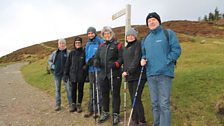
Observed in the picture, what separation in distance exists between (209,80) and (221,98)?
2.01m

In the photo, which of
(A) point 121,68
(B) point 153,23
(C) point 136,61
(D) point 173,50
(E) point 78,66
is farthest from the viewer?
(E) point 78,66

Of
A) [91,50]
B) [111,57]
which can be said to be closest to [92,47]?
[91,50]

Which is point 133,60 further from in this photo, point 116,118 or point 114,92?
point 116,118

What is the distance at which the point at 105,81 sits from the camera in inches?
303

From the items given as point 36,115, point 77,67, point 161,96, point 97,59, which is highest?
point 97,59

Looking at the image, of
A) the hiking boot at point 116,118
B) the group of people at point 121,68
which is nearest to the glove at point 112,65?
the group of people at point 121,68

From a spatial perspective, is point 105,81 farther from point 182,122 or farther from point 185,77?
point 185,77

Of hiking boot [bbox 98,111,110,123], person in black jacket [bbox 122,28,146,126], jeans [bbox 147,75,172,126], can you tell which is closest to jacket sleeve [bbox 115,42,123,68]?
person in black jacket [bbox 122,28,146,126]

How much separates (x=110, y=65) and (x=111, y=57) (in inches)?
8.5

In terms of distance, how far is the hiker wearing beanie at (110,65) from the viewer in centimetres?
744

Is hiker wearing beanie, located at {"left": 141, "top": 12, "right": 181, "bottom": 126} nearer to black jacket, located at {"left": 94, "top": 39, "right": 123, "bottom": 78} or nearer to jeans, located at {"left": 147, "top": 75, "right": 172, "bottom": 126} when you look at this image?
jeans, located at {"left": 147, "top": 75, "right": 172, "bottom": 126}

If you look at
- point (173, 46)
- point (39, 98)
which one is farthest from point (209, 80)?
point (39, 98)

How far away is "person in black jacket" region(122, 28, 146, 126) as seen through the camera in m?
6.72

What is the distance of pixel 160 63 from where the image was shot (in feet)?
19.5
